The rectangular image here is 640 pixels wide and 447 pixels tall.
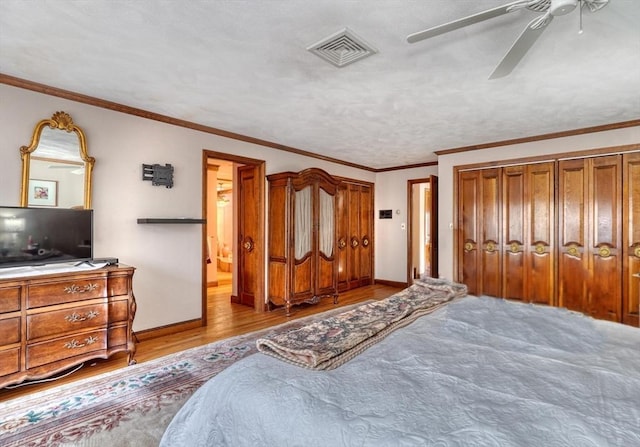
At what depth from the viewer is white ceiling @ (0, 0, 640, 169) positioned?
6.31 ft

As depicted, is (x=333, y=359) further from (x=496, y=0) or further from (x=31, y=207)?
(x=31, y=207)

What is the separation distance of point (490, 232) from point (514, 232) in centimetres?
31

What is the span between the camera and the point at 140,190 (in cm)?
360

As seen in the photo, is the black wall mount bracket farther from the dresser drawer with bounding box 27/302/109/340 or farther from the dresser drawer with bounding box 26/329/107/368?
the dresser drawer with bounding box 26/329/107/368

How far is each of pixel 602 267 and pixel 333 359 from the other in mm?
4468

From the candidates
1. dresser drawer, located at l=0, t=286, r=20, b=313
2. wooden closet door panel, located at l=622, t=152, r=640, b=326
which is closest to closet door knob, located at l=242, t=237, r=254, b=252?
dresser drawer, located at l=0, t=286, r=20, b=313

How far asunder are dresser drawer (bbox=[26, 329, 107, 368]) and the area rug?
0.73 ft

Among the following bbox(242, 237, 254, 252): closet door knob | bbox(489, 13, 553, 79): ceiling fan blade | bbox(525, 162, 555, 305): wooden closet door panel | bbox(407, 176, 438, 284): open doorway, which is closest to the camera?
bbox(489, 13, 553, 79): ceiling fan blade

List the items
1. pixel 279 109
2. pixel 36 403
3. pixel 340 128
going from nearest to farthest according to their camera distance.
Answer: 1. pixel 36 403
2. pixel 279 109
3. pixel 340 128

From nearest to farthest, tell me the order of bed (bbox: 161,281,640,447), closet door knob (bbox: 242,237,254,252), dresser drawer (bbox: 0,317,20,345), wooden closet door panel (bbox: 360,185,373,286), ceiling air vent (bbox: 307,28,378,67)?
bed (bbox: 161,281,640,447) → ceiling air vent (bbox: 307,28,378,67) → dresser drawer (bbox: 0,317,20,345) → closet door knob (bbox: 242,237,254,252) → wooden closet door panel (bbox: 360,185,373,286)

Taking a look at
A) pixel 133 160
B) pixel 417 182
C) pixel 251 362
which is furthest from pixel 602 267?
pixel 133 160

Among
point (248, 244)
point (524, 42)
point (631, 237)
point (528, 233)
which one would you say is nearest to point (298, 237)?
point (248, 244)

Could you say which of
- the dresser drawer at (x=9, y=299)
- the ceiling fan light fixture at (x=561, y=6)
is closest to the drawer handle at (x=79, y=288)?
the dresser drawer at (x=9, y=299)

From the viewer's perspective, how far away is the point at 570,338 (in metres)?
1.70
